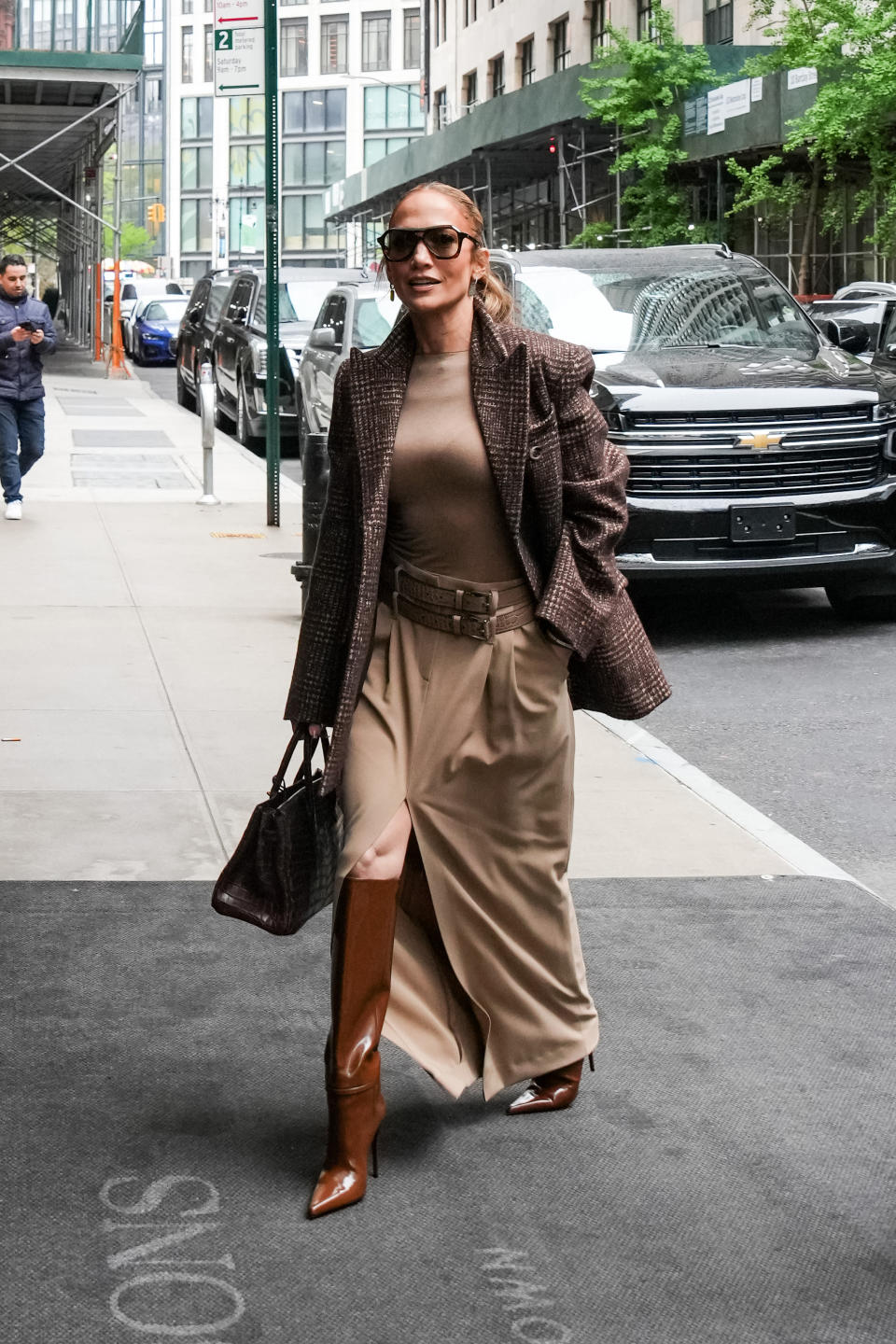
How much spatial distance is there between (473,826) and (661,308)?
8.07 meters

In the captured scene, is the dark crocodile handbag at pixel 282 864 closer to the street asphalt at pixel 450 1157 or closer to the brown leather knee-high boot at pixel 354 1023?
the brown leather knee-high boot at pixel 354 1023

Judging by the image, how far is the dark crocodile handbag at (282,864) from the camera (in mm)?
3789

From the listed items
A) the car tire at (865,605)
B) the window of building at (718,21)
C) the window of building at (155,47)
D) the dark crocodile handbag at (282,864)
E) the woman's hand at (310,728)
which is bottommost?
the car tire at (865,605)

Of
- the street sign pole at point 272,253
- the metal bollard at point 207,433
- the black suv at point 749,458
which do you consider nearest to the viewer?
the black suv at point 749,458

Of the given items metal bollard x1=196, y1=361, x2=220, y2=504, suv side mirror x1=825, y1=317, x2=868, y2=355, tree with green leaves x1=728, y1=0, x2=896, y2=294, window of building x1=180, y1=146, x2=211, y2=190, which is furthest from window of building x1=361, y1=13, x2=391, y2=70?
suv side mirror x1=825, y1=317, x2=868, y2=355

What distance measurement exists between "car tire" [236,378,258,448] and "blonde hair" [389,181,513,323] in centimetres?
1789

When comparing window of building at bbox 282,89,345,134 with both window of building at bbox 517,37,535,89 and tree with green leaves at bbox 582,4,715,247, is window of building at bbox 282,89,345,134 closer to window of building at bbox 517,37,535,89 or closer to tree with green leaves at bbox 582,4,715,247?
window of building at bbox 517,37,535,89

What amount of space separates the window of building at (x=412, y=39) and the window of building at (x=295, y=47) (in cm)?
548

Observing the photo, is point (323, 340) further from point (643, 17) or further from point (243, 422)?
point (643, 17)

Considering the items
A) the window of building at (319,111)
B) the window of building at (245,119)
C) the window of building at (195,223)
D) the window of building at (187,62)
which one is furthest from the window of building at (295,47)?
the window of building at (187,62)

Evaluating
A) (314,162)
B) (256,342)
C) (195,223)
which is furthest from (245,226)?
(256,342)

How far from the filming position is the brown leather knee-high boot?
367cm

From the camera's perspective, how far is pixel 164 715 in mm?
8250

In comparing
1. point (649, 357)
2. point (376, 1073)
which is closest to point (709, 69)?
point (649, 357)
